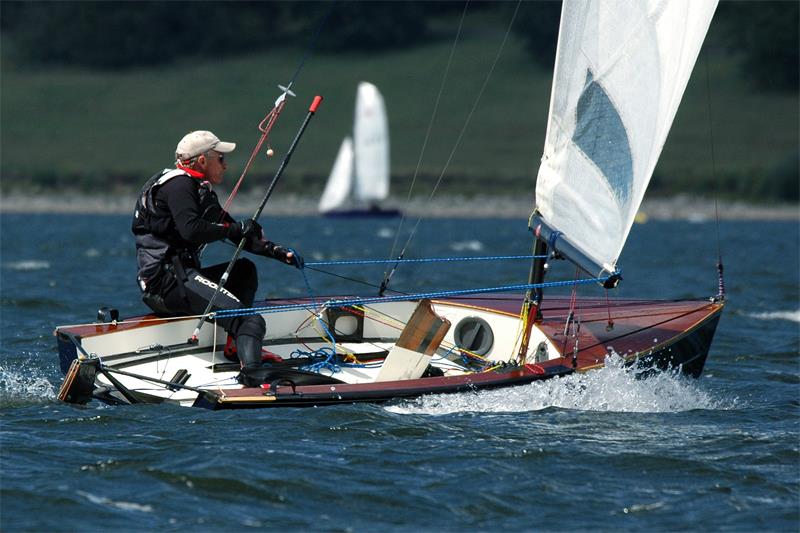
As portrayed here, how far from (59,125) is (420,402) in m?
69.7

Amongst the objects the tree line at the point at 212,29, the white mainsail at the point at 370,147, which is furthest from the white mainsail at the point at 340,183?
the tree line at the point at 212,29

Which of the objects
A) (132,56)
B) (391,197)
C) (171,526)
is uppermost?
(132,56)

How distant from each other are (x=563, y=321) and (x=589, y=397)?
110cm

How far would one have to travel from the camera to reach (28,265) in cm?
2134

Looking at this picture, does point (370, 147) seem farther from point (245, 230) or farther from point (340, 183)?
point (245, 230)

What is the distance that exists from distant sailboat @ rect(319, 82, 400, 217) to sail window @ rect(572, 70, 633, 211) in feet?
126

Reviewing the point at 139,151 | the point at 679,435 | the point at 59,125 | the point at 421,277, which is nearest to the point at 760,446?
the point at 679,435

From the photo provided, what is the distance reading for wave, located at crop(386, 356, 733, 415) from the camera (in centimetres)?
804

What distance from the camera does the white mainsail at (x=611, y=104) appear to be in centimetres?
846

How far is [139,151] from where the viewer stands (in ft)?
229

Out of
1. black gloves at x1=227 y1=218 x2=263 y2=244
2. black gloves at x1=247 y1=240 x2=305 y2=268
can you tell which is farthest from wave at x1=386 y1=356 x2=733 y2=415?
black gloves at x1=227 y1=218 x2=263 y2=244

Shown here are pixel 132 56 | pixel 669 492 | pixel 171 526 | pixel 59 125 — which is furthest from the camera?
pixel 132 56

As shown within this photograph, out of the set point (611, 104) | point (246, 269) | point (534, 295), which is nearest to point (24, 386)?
point (246, 269)

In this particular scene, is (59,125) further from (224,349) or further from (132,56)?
(224,349)
